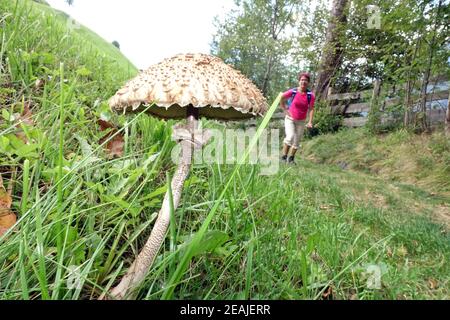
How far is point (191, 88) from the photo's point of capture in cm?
128

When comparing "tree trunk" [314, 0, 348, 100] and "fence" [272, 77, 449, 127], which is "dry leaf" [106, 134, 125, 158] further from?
"tree trunk" [314, 0, 348, 100]

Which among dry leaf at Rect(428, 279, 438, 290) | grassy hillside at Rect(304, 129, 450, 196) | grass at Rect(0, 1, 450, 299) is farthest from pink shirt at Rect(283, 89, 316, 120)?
dry leaf at Rect(428, 279, 438, 290)

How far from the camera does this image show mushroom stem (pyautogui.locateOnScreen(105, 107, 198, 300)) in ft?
4.09

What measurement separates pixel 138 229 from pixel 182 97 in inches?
27.3

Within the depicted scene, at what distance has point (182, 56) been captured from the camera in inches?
57.4

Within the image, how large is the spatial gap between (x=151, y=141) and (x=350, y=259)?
60.3 inches

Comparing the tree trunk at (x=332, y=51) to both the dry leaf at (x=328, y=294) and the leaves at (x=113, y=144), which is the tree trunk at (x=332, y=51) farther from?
the dry leaf at (x=328, y=294)

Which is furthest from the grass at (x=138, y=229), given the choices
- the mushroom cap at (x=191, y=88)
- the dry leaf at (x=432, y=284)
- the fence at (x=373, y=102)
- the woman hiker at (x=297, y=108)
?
the fence at (x=373, y=102)

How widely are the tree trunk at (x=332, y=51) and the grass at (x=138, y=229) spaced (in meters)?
11.6

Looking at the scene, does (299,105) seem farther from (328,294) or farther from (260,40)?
(260,40)

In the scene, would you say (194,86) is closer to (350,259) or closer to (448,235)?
(350,259)

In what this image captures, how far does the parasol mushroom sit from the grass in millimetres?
75

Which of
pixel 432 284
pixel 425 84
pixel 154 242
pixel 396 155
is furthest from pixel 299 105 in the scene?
pixel 154 242

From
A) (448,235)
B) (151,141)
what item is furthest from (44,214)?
(448,235)
